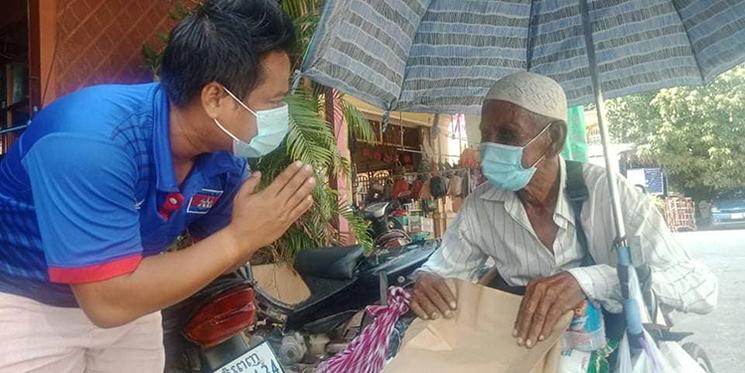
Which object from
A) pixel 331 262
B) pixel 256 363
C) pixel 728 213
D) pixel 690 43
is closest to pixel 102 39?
pixel 331 262

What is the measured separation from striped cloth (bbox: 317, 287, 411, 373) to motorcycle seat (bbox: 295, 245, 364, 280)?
1644mm

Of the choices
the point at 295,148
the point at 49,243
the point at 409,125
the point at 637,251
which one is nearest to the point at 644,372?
the point at 637,251

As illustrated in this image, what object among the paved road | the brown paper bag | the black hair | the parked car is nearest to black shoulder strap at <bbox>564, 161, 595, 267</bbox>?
the brown paper bag

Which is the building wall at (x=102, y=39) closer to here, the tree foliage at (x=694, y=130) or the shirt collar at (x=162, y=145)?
the shirt collar at (x=162, y=145)

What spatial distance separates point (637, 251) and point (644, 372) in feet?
1.19

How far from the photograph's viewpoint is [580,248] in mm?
1869

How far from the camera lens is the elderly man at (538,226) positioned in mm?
1643

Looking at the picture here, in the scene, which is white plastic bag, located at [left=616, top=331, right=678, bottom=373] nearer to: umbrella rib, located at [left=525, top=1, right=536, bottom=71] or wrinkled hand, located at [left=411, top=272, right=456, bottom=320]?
wrinkled hand, located at [left=411, top=272, right=456, bottom=320]

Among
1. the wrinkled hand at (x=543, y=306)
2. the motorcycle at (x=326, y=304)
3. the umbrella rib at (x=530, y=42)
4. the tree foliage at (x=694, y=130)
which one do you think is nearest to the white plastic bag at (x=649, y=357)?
the wrinkled hand at (x=543, y=306)

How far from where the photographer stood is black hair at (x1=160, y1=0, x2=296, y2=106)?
1.38 metres

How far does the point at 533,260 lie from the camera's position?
75.8 inches

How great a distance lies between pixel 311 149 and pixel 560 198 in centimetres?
238

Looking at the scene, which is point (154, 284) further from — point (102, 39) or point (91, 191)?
point (102, 39)

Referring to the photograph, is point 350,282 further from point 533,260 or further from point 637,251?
point 637,251
